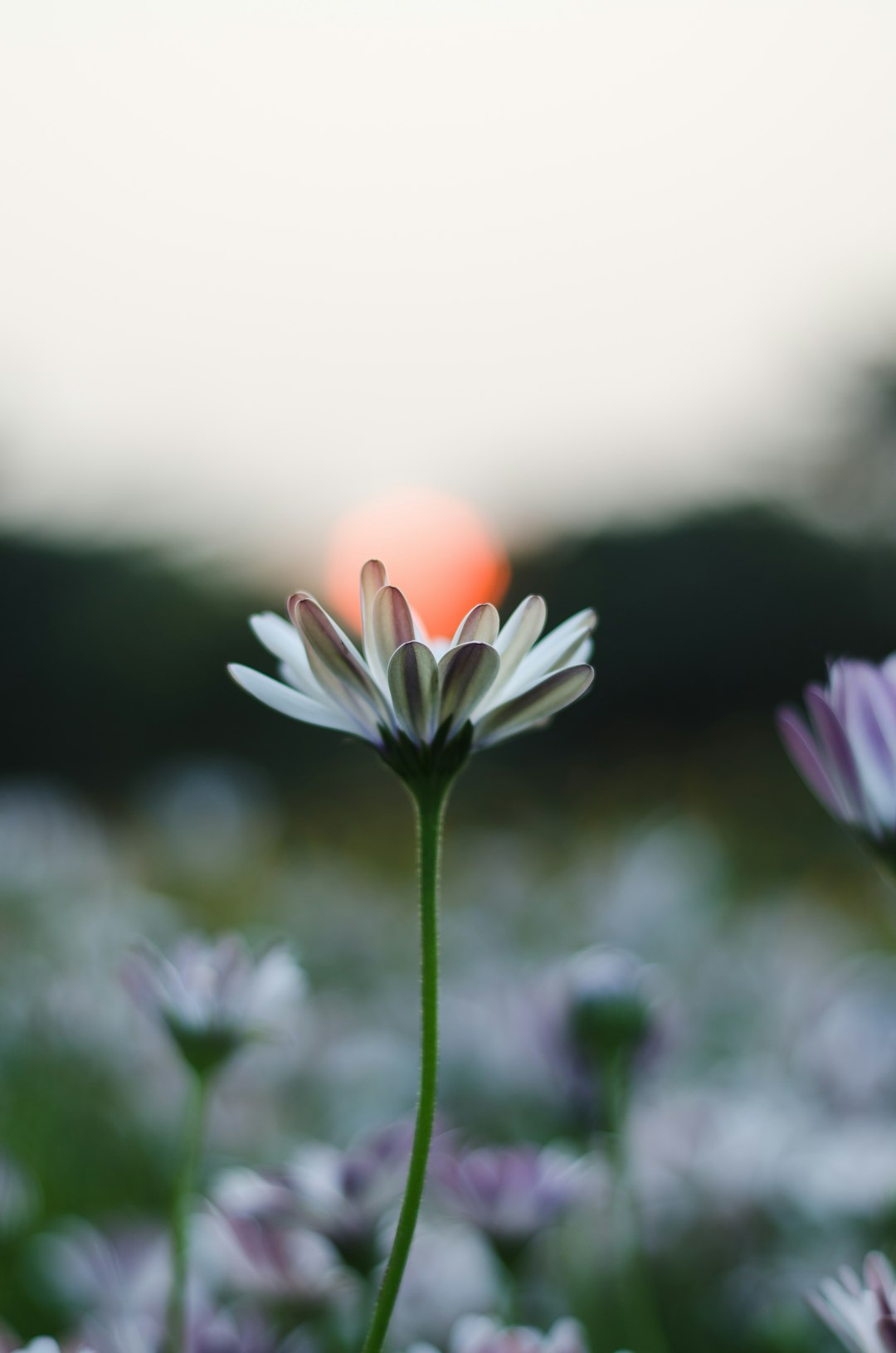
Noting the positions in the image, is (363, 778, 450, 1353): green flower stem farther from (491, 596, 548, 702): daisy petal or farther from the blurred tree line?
the blurred tree line

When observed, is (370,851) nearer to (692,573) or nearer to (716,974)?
(716,974)

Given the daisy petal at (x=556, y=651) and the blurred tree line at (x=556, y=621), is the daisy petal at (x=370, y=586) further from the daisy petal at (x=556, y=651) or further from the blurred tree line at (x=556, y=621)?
the blurred tree line at (x=556, y=621)

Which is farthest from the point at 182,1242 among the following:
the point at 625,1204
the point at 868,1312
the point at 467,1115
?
the point at 467,1115

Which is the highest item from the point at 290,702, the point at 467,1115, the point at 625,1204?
the point at 290,702

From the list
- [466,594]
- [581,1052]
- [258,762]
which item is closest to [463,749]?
[581,1052]

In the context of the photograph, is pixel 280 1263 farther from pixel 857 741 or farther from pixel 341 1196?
pixel 857 741

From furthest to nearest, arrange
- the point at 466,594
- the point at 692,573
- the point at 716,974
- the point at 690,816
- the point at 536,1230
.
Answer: the point at 692,573 < the point at 466,594 < the point at 690,816 < the point at 716,974 < the point at 536,1230

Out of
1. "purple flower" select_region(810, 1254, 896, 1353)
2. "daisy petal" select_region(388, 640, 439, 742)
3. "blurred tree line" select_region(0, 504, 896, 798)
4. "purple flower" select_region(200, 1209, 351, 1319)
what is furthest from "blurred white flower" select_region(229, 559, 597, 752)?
"blurred tree line" select_region(0, 504, 896, 798)
